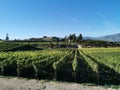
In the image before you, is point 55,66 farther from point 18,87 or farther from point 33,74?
point 18,87

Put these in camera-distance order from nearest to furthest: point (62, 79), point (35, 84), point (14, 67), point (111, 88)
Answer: point (111, 88), point (35, 84), point (62, 79), point (14, 67)

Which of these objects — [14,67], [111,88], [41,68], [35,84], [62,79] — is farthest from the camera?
[14,67]

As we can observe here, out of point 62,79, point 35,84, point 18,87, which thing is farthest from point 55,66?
point 18,87

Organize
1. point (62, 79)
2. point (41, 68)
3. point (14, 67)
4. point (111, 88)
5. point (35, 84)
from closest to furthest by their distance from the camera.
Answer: point (111, 88) < point (35, 84) < point (62, 79) < point (41, 68) < point (14, 67)

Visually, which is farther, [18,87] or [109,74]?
[109,74]

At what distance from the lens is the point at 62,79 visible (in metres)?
23.8

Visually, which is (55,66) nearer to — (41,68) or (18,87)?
(41,68)

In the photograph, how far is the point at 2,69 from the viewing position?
2688 cm

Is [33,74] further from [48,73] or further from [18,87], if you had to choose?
[18,87]

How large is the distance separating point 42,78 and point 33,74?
1.91 m

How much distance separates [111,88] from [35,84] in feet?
20.8

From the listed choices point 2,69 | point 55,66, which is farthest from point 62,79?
point 2,69

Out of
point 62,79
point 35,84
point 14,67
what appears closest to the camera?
point 35,84

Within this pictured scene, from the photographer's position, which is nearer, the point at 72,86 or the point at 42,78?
the point at 72,86
